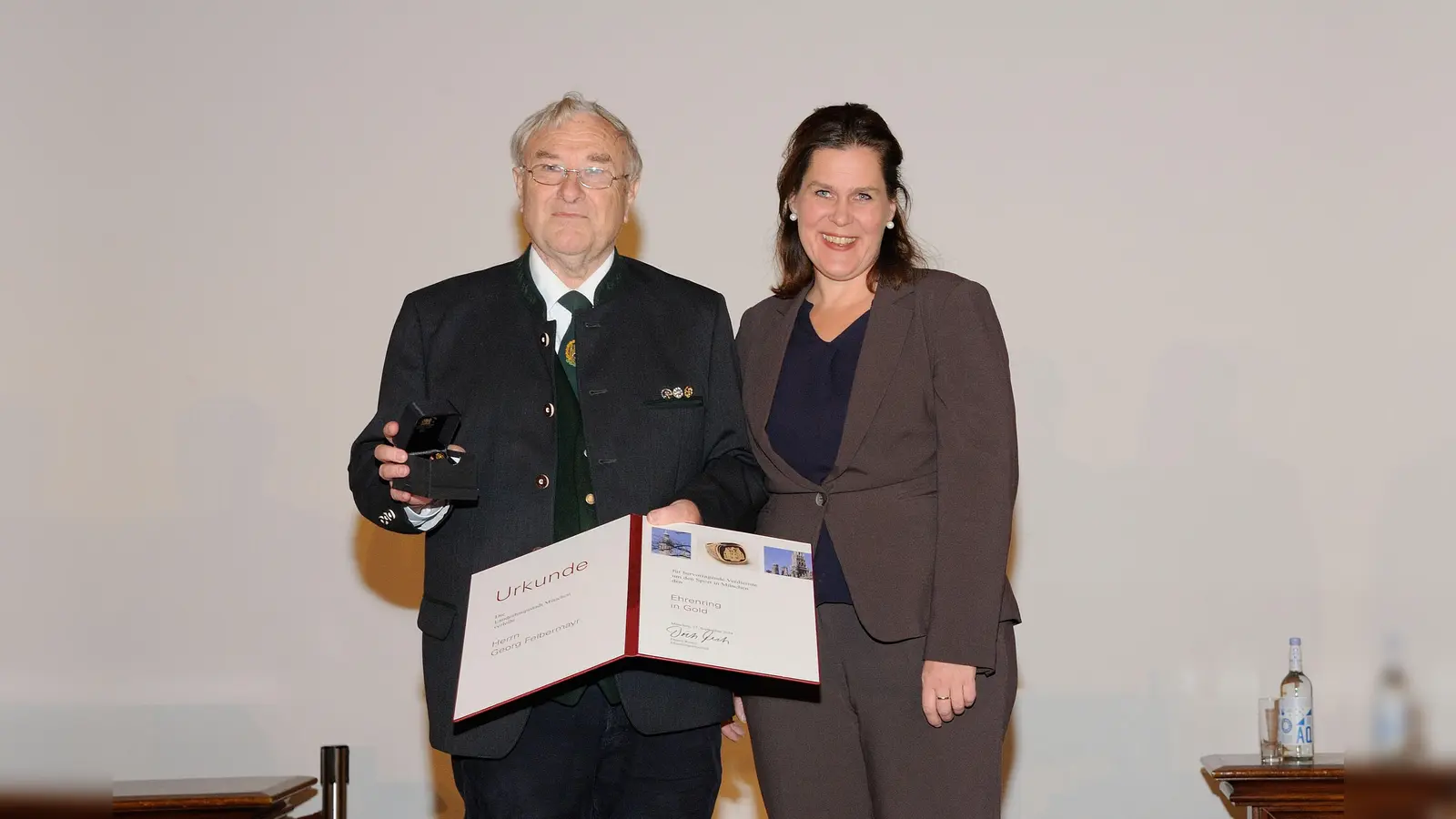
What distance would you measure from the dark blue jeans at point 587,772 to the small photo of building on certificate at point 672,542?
29 centimetres

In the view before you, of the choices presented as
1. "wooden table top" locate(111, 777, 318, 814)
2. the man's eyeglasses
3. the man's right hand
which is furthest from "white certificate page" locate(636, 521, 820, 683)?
"wooden table top" locate(111, 777, 318, 814)

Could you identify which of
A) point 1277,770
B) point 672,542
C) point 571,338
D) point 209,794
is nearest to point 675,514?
point 672,542

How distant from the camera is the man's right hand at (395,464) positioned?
208 centimetres

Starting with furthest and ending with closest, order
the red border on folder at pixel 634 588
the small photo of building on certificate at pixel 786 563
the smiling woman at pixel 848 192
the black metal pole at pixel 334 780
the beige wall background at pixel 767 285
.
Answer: the beige wall background at pixel 767 285 < the black metal pole at pixel 334 780 < the smiling woman at pixel 848 192 < the small photo of building on certificate at pixel 786 563 < the red border on folder at pixel 634 588

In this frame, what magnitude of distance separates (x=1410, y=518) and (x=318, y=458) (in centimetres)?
341

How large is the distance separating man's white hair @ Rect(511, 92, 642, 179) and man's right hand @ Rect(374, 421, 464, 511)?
1.97 ft

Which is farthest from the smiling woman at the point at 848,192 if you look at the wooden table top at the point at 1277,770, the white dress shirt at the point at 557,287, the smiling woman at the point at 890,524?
the wooden table top at the point at 1277,770

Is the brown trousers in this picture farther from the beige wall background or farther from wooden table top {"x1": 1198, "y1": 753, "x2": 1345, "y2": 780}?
the beige wall background

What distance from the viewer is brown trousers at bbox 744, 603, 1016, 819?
2430mm

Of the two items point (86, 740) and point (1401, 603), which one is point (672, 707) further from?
point (1401, 603)

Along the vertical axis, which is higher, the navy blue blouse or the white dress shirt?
the white dress shirt

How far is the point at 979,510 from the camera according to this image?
97.0 inches

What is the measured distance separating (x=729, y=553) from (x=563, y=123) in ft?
2.68
